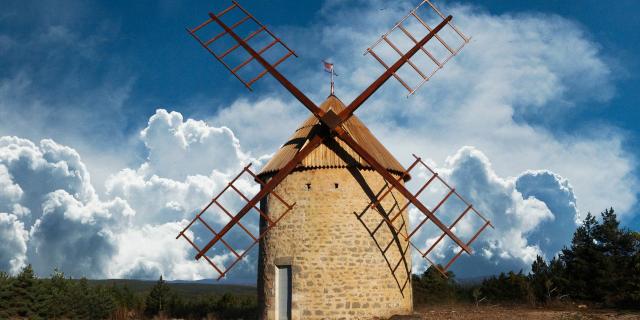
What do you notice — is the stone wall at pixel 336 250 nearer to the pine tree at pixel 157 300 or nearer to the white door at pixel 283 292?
the white door at pixel 283 292

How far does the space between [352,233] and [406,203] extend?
7.70ft

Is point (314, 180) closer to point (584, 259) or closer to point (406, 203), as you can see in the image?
point (406, 203)

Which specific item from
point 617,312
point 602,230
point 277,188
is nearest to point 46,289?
point 277,188

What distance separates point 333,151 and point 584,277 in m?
11.3

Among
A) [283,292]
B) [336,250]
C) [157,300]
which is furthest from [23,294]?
[336,250]

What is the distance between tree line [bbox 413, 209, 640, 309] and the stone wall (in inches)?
222

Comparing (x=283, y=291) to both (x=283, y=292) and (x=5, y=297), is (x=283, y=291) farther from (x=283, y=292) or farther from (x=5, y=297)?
(x=5, y=297)

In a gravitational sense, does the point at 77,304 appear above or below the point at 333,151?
below

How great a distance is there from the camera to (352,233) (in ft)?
44.8

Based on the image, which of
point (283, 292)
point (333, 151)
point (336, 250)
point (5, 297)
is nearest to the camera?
point (336, 250)

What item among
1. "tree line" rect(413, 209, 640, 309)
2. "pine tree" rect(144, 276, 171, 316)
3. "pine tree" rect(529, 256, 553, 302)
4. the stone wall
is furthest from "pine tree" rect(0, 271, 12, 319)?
"pine tree" rect(529, 256, 553, 302)

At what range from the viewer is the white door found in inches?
543

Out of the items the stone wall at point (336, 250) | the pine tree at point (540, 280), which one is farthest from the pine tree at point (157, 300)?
the pine tree at point (540, 280)

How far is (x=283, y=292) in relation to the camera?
13883mm
